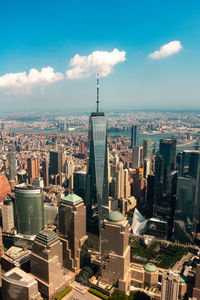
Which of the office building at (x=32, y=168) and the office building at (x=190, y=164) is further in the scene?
the office building at (x=32, y=168)

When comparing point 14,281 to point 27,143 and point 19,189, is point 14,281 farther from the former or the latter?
point 27,143

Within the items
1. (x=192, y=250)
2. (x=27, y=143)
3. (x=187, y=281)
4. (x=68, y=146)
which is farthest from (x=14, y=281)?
(x=27, y=143)

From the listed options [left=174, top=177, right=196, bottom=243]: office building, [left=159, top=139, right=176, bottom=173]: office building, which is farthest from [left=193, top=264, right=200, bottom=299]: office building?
[left=159, top=139, right=176, bottom=173]: office building

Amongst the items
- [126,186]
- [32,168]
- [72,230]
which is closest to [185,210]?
[126,186]

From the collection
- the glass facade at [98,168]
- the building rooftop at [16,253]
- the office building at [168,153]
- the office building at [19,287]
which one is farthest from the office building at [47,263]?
→ the office building at [168,153]

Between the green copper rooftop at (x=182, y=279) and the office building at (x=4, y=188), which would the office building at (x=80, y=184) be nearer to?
the green copper rooftop at (x=182, y=279)

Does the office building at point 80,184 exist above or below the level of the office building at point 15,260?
above

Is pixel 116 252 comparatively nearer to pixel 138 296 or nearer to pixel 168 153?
pixel 138 296

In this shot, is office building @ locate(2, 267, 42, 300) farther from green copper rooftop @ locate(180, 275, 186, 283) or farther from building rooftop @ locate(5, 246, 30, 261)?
green copper rooftop @ locate(180, 275, 186, 283)
